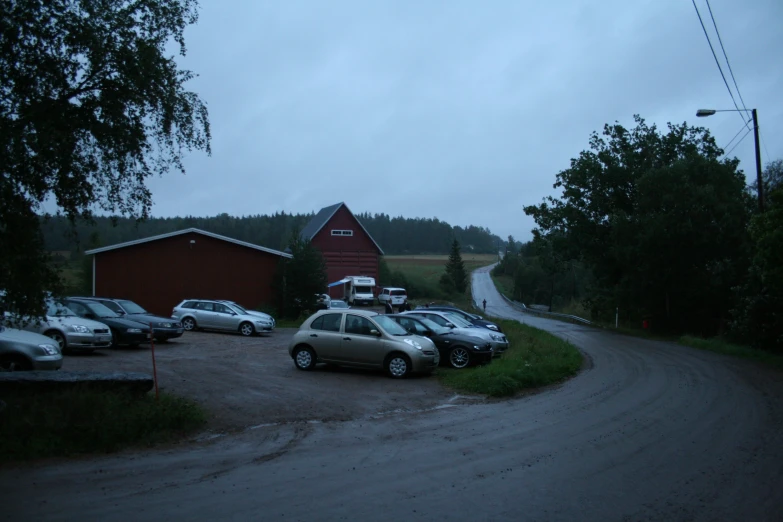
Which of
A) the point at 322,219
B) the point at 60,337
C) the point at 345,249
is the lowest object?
the point at 60,337

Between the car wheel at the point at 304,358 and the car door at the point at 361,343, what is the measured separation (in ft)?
2.88

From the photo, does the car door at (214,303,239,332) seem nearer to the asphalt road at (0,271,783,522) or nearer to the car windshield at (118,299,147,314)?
the car windshield at (118,299,147,314)

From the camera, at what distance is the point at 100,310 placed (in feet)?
66.5

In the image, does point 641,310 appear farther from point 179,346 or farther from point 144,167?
point 144,167

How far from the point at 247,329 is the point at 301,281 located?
9.64 metres

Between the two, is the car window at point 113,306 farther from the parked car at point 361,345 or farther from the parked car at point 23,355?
the parked car at point 23,355

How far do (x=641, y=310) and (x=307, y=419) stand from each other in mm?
32346

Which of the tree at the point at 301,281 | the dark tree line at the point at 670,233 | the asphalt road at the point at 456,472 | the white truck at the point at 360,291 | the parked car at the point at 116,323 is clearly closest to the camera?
the asphalt road at the point at 456,472

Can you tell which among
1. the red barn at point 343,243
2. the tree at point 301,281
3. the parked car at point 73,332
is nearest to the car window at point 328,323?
the parked car at point 73,332

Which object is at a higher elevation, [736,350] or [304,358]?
[304,358]

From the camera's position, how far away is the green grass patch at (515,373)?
44.2 feet

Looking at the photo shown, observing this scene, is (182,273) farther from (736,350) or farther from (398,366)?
(736,350)

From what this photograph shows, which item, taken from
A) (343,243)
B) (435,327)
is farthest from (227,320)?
(343,243)

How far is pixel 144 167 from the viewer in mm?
9945
